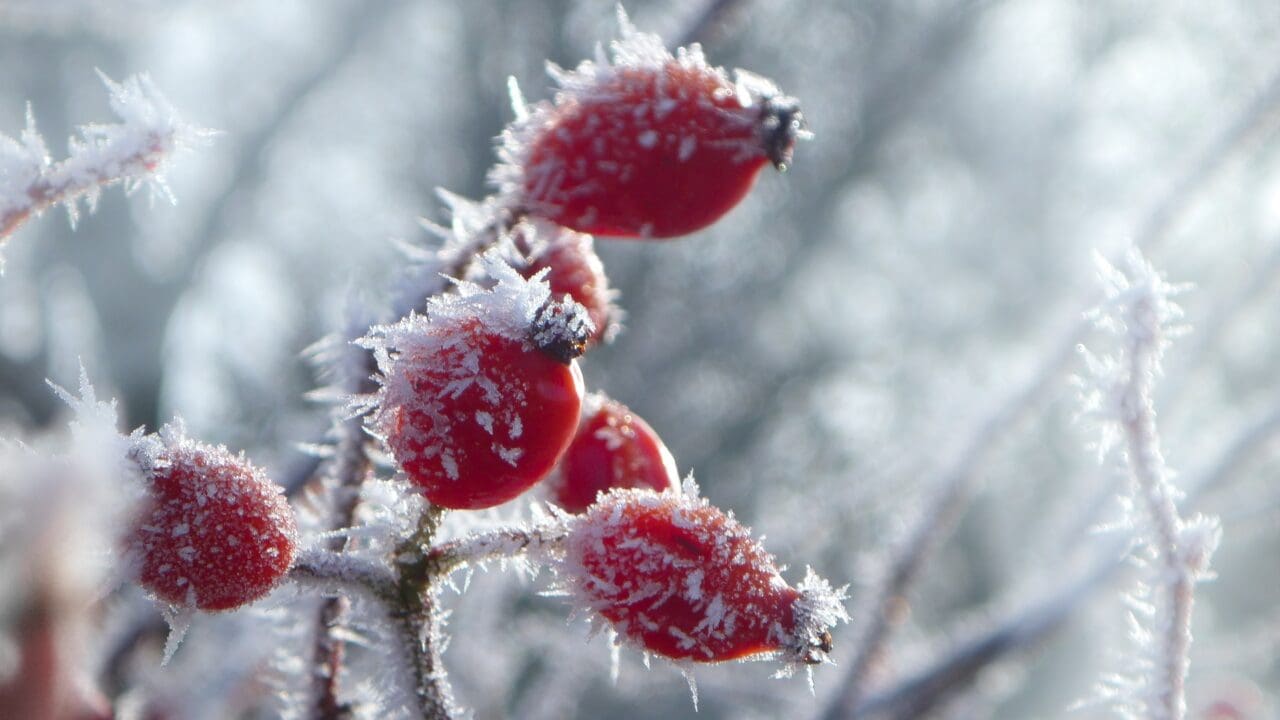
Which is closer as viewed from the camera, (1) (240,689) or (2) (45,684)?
(2) (45,684)

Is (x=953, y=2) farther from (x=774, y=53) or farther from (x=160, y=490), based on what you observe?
(x=160, y=490)

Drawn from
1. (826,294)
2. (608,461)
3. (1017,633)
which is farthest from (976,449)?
(826,294)

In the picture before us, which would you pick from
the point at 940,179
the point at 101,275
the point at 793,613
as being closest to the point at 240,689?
the point at 793,613

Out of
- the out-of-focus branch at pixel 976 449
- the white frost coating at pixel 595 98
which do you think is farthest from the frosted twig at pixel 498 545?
the out-of-focus branch at pixel 976 449

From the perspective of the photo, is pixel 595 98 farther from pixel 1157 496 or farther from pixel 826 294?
pixel 826 294

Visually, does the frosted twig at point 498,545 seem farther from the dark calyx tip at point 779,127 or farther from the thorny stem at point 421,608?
the dark calyx tip at point 779,127

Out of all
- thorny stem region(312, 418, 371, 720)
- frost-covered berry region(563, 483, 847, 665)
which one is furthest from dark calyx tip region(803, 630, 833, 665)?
thorny stem region(312, 418, 371, 720)
